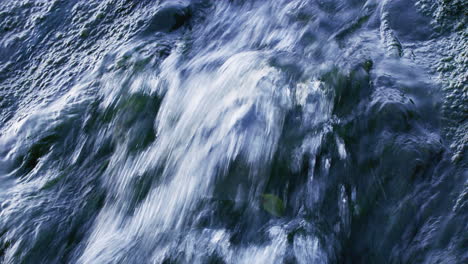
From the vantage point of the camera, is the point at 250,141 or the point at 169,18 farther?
the point at 169,18

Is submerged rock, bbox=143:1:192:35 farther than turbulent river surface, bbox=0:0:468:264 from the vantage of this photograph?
Yes

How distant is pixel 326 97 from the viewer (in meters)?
3.07

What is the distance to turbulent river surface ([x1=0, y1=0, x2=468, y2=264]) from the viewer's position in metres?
2.59

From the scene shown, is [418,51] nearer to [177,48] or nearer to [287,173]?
[287,173]

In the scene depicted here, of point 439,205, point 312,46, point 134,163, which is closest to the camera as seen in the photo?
point 439,205

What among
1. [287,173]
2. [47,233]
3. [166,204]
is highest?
[287,173]

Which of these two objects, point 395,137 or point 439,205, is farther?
point 395,137

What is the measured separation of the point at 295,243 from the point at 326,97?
3.05ft

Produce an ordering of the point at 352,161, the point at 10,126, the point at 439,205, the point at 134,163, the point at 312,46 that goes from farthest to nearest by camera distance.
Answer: the point at 10,126
the point at 312,46
the point at 134,163
the point at 352,161
the point at 439,205

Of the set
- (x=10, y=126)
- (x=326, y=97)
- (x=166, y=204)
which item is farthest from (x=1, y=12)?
(x=326, y=97)

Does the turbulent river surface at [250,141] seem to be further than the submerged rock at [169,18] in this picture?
No

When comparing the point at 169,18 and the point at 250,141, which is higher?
the point at 169,18

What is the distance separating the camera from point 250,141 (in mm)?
2953

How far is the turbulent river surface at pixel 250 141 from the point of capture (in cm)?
259
